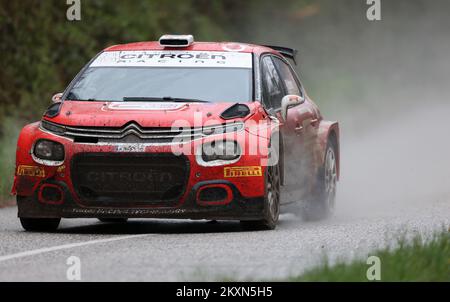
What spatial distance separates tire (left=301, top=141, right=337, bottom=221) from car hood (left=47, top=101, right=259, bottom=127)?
2.17 m

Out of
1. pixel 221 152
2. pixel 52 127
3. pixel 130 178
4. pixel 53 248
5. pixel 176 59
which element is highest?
pixel 176 59

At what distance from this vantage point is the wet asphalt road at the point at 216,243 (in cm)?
904

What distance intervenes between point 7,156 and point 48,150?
24.1 ft

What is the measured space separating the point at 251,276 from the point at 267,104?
462 cm

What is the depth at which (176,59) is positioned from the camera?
13422mm

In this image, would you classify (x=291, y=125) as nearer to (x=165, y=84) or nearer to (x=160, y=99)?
(x=165, y=84)

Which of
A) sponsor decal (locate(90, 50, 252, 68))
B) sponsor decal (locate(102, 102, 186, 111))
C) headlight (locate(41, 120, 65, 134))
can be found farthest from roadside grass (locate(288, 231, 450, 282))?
sponsor decal (locate(90, 50, 252, 68))

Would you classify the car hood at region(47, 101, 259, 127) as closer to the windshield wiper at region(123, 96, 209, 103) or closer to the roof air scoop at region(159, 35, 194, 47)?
the windshield wiper at region(123, 96, 209, 103)

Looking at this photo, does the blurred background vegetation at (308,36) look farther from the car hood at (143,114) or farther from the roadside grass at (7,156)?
the car hood at (143,114)

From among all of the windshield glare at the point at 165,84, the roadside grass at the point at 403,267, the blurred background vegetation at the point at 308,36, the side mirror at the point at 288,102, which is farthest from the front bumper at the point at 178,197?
the blurred background vegetation at the point at 308,36

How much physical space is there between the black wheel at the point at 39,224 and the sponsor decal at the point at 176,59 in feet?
5.47

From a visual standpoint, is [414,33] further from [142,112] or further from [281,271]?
[281,271]

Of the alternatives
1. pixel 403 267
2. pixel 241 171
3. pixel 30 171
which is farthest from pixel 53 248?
pixel 403 267
